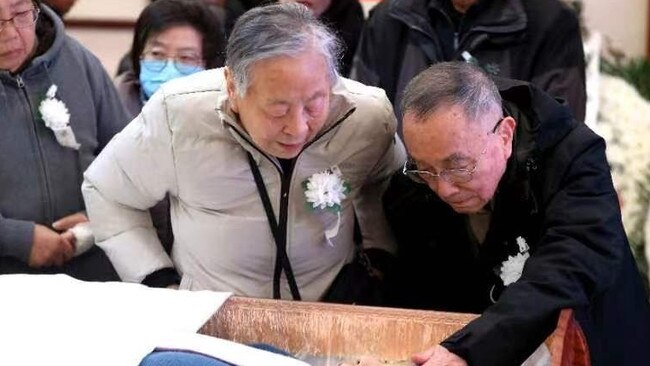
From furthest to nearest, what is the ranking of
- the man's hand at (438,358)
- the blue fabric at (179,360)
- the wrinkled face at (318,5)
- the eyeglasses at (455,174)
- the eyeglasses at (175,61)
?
the wrinkled face at (318,5) → the eyeglasses at (175,61) → the eyeglasses at (455,174) → the man's hand at (438,358) → the blue fabric at (179,360)

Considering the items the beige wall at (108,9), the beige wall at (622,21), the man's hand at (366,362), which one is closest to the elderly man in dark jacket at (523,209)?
the man's hand at (366,362)

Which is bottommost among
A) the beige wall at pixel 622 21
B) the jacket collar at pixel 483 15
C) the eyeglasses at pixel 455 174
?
the beige wall at pixel 622 21

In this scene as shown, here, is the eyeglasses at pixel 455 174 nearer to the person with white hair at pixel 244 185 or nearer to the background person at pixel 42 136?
the person with white hair at pixel 244 185

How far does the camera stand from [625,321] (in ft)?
5.83

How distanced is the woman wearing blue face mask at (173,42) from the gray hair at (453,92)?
33.5 inches

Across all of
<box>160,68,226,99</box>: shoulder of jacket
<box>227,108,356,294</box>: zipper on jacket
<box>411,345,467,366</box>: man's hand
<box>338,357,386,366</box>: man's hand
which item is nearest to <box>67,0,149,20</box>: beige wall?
<box>160,68,226,99</box>: shoulder of jacket

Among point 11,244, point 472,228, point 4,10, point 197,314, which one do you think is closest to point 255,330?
point 197,314

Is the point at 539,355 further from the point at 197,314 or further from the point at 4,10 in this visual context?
the point at 4,10

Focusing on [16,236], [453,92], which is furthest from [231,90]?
[16,236]

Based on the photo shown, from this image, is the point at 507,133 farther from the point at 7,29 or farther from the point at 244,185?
the point at 7,29

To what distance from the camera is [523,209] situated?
1770 mm

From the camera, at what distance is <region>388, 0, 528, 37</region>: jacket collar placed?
2316 mm

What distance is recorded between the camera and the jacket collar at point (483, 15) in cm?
232

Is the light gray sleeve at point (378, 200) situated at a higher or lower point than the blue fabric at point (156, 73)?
lower
